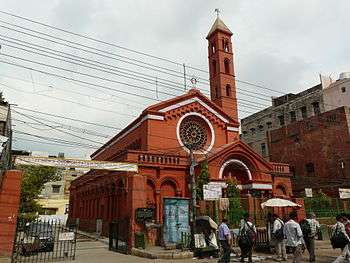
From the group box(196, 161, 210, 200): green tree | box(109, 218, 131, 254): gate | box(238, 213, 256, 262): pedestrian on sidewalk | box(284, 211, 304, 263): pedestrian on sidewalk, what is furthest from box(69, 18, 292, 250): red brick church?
box(284, 211, 304, 263): pedestrian on sidewalk

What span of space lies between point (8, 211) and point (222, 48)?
1105 inches

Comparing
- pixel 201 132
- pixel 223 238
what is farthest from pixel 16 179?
pixel 201 132

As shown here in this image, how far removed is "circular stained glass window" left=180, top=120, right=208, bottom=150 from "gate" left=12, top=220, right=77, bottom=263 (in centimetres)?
1359

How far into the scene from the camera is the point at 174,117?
27844 millimetres

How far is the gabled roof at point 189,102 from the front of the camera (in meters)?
27.3

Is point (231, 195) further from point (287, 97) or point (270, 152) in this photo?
point (287, 97)

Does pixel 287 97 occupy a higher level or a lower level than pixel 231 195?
higher

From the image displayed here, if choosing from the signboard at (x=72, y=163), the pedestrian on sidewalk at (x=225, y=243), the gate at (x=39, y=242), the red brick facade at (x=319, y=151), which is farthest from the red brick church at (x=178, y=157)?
the red brick facade at (x=319, y=151)

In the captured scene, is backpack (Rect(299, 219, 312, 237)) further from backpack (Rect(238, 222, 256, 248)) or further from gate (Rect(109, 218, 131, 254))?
gate (Rect(109, 218, 131, 254))

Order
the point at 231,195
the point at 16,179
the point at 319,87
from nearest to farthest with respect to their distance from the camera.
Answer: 1. the point at 16,179
2. the point at 231,195
3. the point at 319,87

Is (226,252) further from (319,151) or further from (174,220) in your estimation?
(319,151)

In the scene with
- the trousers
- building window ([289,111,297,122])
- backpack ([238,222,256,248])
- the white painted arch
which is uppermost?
building window ([289,111,297,122])

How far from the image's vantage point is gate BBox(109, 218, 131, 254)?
672 inches

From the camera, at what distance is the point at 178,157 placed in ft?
81.8
